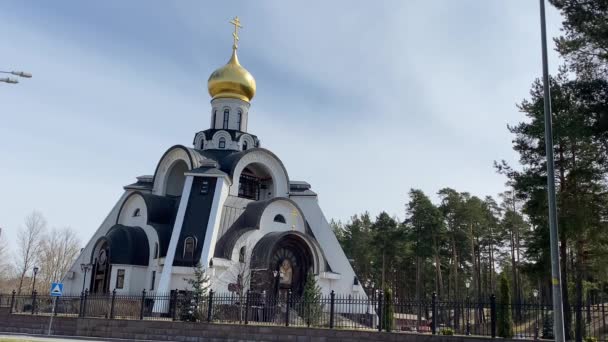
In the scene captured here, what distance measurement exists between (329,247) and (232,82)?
39.6 feet

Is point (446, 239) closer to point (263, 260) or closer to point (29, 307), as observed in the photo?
point (263, 260)

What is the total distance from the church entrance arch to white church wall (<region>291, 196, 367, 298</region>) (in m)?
1.67

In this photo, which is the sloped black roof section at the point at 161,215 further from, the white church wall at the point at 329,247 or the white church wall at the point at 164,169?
the white church wall at the point at 329,247

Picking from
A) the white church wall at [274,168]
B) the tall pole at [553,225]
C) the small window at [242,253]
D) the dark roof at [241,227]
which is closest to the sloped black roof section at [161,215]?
the dark roof at [241,227]

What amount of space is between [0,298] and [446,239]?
29917mm

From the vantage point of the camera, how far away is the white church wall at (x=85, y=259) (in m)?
29.5

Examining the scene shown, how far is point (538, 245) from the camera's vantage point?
67.8 ft

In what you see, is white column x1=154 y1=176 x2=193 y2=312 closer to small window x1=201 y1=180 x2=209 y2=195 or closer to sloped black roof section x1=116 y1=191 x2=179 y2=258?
small window x1=201 y1=180 x2=209 y2=195

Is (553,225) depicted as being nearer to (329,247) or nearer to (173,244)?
(173,244)

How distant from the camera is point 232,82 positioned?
109 ft

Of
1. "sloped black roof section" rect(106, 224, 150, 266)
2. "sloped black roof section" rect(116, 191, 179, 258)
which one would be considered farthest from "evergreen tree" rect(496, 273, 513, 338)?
"sloped black roof section" rect(106, 224, 150, 266)

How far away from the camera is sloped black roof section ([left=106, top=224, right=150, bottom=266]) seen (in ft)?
87.9

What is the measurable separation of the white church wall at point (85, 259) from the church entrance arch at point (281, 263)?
10.0m

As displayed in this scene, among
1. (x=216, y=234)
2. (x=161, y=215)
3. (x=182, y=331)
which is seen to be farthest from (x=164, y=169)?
(x=182, y=331)
